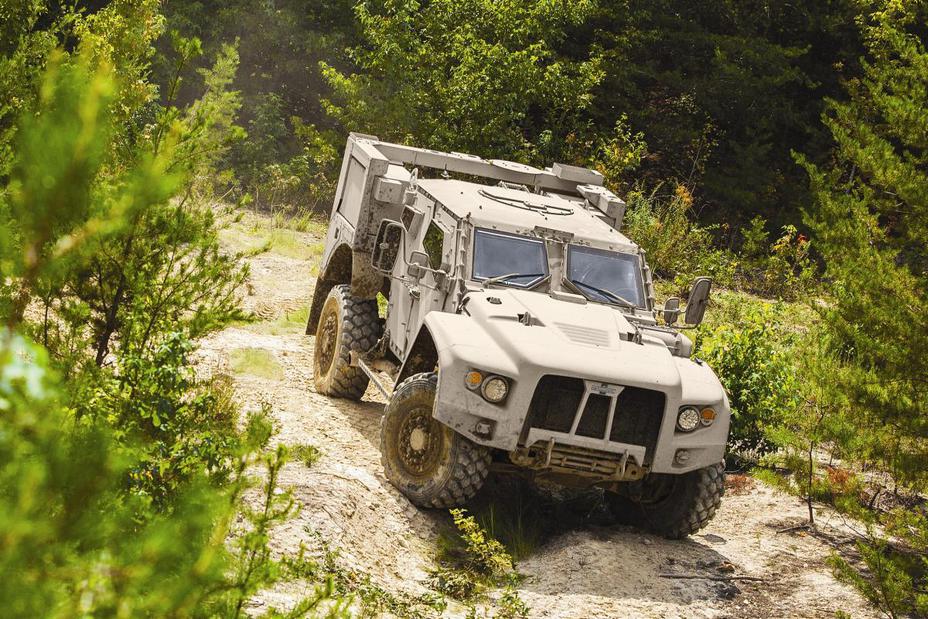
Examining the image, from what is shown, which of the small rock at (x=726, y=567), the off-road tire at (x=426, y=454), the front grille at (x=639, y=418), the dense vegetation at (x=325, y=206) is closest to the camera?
the dense vegetation at (x=325, y=206)

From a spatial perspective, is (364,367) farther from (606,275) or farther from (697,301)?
(697,301)

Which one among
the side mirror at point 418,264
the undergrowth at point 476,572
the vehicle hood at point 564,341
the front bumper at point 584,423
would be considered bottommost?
the undergrowth at point 476,572

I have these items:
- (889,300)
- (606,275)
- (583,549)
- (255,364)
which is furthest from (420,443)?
(889,300)

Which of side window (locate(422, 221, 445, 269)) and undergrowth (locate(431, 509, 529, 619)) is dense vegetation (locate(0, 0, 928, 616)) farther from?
side window (locate(422, 221, 445, 269))

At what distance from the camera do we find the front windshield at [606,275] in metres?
7.88

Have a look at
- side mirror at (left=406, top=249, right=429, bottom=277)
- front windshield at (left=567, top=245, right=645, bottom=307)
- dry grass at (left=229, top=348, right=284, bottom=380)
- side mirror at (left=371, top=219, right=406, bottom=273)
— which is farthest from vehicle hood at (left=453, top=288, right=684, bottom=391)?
dry grass at (left=229, top=348, right=284, bottom=380)

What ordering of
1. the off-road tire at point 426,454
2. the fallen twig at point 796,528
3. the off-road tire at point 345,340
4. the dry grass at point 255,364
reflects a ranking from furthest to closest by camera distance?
the dry grass at point 255,364 < the off-road tire at point 345,340 < the fallen twig at point 796,528 < the off-road tire at point 426,454

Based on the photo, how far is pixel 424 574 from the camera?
20.6ft

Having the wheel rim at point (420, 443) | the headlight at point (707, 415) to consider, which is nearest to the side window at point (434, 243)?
the wheel rim at point (420, 443)

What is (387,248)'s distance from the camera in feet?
29.2

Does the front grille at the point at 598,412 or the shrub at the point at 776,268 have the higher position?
the shrub at the point at 776,268

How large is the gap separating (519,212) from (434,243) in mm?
734

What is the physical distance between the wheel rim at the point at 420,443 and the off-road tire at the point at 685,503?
5.05ft

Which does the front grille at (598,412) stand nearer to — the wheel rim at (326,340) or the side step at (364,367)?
the side step at (364,367)
